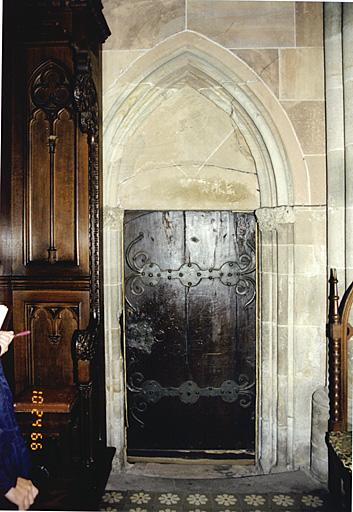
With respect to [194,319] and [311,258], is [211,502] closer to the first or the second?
[194,319]

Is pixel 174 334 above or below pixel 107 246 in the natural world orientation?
below

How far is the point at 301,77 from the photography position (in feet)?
10.1

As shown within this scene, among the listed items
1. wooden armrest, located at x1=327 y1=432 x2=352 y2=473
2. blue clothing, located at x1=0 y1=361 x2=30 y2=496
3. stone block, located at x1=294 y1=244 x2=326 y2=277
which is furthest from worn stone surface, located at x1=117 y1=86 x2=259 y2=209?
blue clothing, located at x1=0 y1=361 x2=30 y2=496

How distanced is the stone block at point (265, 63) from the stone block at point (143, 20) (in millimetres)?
447

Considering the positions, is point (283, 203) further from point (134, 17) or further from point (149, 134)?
point (134, 17)

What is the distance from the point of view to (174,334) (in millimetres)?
3400

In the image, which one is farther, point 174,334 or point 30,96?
point 174,334

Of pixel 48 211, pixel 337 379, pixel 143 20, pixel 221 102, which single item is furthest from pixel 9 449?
pixel 143 20

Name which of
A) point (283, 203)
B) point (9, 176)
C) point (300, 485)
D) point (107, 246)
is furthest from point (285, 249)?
point (9, 176)

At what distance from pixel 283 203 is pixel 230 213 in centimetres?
40

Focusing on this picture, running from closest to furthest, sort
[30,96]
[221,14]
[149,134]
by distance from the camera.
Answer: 1. [30,96]
2. [221,14]
3. [149,134]

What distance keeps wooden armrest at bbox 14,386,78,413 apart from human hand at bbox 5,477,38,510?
35 centimetres

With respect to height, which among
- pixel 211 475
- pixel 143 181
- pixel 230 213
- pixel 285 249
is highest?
pixel 143 181

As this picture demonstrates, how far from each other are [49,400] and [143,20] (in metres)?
2.37
